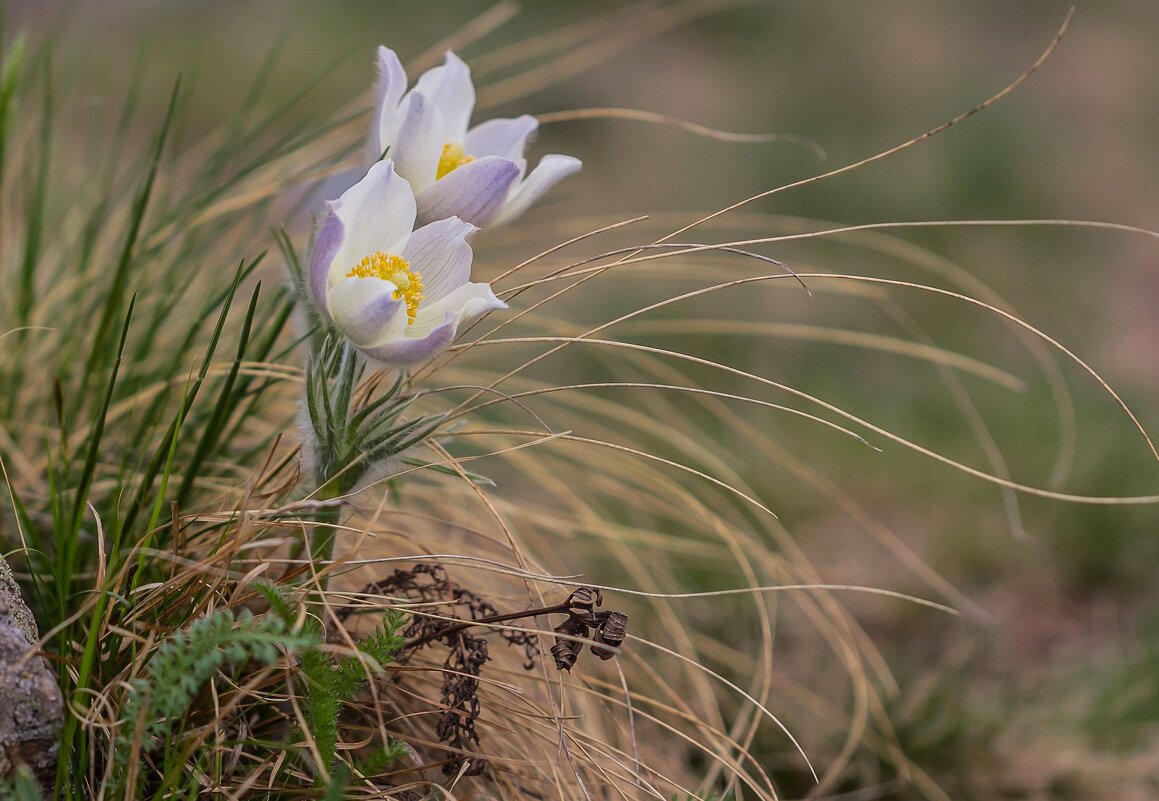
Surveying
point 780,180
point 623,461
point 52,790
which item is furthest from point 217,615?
point 780,180

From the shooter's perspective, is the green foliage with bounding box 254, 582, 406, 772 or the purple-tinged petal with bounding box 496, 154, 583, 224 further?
the purple-tinged petal with bounding box 496, 154, 583, 224

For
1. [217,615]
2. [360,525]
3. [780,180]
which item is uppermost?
[780,180]

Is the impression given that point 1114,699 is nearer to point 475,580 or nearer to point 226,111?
point 475,580

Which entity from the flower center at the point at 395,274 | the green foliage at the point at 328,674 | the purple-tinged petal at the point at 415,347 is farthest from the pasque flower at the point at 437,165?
the green foliage at the point at 328,674

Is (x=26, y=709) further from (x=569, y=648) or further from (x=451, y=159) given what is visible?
(x=451, y=159)

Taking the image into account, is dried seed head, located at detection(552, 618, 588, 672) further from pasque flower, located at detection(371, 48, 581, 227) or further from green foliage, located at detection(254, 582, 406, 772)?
pasque flower, located at detection(371, 48, 581, 227)

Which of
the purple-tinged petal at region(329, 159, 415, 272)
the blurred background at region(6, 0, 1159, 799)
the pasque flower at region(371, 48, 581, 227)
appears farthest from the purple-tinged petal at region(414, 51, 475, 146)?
the blurred background at region(6, 0, 1159, 799)
